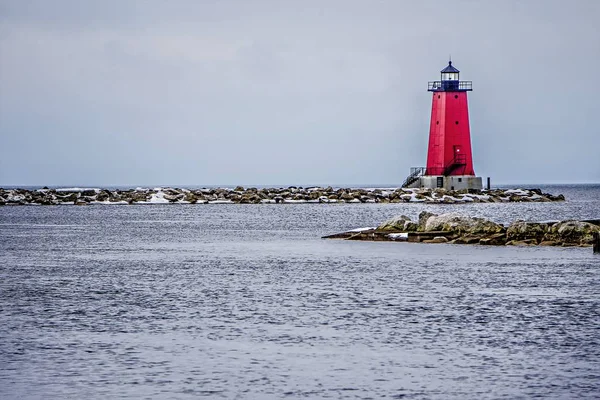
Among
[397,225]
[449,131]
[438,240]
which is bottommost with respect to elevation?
[438,240]

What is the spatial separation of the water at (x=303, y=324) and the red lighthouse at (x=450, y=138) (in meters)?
34.4

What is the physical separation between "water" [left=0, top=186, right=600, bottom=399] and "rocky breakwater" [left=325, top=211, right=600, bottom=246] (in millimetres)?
1578

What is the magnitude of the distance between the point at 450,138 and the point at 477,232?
1247 inches

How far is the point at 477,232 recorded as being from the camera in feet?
95.2

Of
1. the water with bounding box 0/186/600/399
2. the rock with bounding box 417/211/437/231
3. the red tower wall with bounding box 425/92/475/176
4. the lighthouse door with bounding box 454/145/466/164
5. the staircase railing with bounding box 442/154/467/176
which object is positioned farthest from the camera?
the staircase railing with bounding box 442/154/467/176

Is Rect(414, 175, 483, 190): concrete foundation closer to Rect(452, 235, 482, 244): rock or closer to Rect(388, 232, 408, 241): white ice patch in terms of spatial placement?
Rect(388, 232, 408, 241): white ice patch

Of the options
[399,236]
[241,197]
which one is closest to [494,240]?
[399,236]

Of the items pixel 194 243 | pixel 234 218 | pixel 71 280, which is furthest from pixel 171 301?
pixel 234 218

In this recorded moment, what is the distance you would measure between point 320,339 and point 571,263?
1071cm

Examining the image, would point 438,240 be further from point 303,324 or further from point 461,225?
point 303,324

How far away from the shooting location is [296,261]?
77.4 ft

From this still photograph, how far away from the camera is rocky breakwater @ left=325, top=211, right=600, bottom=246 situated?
2709 cm

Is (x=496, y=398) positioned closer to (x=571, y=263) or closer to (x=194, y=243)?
(x=571, y=263)

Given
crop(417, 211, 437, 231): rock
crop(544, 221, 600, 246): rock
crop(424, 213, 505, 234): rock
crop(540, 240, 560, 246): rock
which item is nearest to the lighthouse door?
A: crop(417, 211, 437, 231): rock
